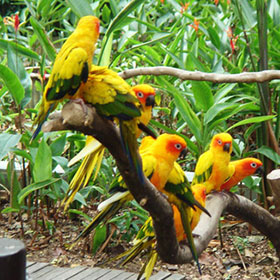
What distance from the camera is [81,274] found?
2568 millimetres

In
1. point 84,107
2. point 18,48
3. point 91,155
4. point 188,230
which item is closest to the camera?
point 84,107

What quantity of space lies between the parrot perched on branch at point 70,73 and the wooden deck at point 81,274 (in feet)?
4.72

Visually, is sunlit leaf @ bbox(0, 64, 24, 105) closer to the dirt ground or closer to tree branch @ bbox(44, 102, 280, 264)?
the dirt ground

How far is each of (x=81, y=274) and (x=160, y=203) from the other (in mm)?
1357

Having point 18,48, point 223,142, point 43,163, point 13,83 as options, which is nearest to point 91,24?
point 223,142

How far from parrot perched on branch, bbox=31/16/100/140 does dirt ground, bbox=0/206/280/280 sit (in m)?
1.63

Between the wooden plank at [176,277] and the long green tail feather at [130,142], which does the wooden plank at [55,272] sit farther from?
the long green tail feather at [130,142]

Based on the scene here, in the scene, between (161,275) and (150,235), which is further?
(161,275)

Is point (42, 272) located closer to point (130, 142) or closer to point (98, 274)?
point (98, 274)

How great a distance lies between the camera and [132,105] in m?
1.15

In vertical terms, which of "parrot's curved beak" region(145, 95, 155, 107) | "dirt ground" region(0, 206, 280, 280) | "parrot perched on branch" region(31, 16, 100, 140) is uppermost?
"parrot perched on branch" region(31, 16, 100, 140)

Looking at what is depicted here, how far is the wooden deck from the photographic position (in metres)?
2.54

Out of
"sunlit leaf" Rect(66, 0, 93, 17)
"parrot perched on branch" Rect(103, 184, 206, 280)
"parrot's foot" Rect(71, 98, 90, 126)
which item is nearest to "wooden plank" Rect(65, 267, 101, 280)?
"parrot perched on branch" Rect(103, 184, 206, 280)

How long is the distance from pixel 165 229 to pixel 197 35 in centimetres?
230
